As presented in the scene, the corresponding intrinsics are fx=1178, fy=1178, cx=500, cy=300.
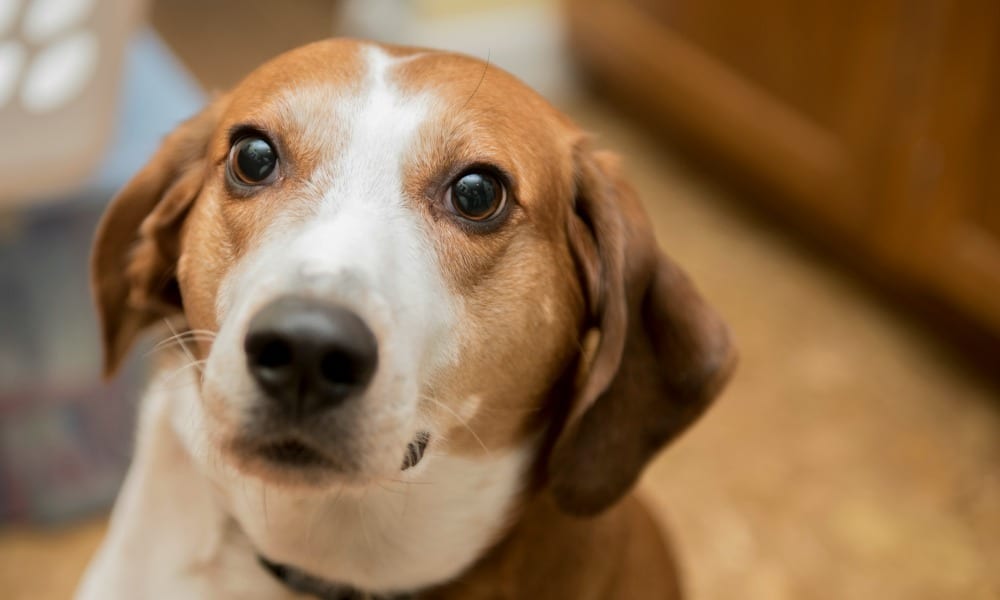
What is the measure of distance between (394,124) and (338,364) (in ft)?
1.11

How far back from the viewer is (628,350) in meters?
1.55

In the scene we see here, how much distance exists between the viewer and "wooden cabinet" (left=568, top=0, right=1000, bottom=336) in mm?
2756

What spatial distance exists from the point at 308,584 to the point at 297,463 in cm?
36

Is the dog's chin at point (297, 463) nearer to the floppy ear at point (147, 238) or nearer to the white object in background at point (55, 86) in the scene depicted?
the floppy ear at point (147, 238)

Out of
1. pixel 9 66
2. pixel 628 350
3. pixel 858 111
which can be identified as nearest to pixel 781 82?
pixel 858 111

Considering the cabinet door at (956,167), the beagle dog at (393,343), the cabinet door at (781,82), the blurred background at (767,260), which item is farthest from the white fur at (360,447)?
the cabinet door at (781,82)

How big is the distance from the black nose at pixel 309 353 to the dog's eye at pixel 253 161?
0.99 feet

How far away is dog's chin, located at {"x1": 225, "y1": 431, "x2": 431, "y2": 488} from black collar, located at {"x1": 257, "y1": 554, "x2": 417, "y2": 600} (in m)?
0.31

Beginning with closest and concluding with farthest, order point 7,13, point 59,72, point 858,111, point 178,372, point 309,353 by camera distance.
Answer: point 309,353
point 178,372
point 7,13
point 59,72
point 858,111

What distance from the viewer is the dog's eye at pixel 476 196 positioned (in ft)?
4.59

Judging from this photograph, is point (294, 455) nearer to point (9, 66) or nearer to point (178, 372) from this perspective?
point (178, 372)

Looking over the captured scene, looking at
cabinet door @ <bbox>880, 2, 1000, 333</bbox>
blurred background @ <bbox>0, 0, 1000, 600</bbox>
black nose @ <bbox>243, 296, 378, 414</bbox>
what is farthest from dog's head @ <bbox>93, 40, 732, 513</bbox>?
cabinet door @ <bbox>880, 2, 1000, 333</bbox>

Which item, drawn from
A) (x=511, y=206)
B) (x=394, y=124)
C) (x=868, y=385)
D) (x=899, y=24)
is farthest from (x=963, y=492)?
(x=394, y=124)

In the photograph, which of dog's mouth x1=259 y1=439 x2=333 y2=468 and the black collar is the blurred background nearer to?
the black collar
